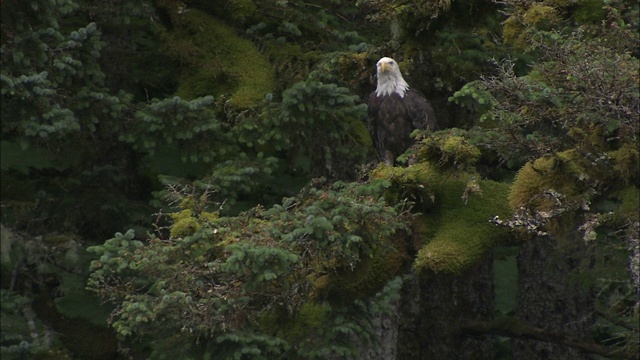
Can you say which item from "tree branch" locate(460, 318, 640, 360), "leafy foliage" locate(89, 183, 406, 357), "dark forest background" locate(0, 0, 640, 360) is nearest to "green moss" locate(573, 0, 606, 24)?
"dark forest background" locate(0, 0, 640, 360)

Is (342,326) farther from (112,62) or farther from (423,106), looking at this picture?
(112,62)

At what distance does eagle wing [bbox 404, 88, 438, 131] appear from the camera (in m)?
10.0

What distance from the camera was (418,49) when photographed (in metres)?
9.98

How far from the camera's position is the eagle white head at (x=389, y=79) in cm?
999

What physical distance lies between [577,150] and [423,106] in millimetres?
2500

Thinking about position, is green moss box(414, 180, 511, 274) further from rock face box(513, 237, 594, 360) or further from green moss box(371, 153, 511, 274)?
rock face box(513, 237, 594, 360)

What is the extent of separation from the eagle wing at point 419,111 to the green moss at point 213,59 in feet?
4.31

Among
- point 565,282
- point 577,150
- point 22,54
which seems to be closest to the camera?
point 577,150

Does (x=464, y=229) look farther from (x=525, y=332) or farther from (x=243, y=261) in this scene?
(x=525, y=332)

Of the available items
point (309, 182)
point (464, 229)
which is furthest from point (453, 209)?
point (309, 182)

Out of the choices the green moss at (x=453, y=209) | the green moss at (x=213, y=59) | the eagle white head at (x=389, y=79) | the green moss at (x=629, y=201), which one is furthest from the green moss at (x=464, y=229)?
the green moss at (x=213, y=59)

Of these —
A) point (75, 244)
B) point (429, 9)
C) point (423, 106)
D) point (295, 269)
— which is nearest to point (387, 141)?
point (423, 106)

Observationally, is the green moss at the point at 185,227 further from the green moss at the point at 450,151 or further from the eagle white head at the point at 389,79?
the eagle white head at the point at 389,79

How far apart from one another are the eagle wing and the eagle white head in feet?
0.24
